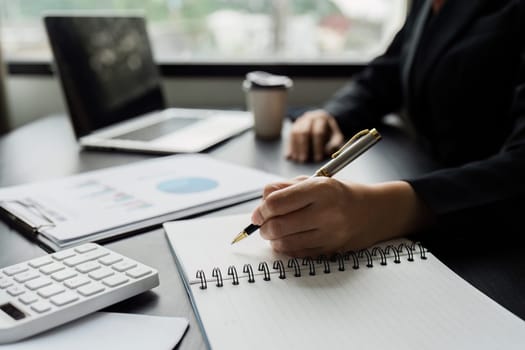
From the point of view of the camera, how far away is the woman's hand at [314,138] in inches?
34.9

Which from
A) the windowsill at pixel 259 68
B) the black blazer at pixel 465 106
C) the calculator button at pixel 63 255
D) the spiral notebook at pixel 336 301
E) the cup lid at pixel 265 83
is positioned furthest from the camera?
the windowsill at pixel 259 68

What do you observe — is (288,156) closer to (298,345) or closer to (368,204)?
(368,204)

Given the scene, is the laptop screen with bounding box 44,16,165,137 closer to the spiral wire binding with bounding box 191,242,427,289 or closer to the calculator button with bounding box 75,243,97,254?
the calculator button with bounding box 75,243,97,254

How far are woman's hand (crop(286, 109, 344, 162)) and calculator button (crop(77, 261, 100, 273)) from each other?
474 millimetres

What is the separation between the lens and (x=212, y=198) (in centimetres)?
67

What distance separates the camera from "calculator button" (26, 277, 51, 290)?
1.42ft

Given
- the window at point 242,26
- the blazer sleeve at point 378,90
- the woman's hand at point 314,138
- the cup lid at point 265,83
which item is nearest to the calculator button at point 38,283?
the woman's hand at point 314,138

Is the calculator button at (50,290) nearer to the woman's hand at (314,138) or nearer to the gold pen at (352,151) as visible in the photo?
the gold pen at (352,151)

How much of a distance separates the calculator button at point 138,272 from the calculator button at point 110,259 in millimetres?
28

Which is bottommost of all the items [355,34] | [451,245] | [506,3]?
[451,245]

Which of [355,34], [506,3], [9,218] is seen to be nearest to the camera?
[9,218]

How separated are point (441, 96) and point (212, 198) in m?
0.49

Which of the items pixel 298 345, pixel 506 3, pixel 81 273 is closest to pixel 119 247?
pixel 81 273

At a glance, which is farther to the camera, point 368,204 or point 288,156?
point 288,156
